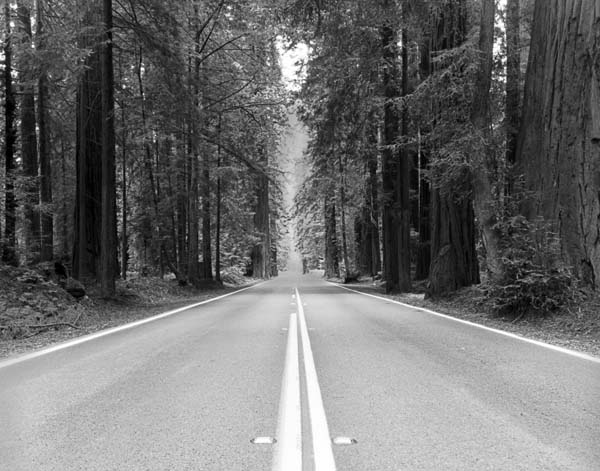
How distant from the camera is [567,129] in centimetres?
948

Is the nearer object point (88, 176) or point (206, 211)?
point (88, 176)

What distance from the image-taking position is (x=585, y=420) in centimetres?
368

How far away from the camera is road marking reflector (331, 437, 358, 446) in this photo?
3275 millimetres

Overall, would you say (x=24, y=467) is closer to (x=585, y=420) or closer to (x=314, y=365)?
(x=314, y=365)

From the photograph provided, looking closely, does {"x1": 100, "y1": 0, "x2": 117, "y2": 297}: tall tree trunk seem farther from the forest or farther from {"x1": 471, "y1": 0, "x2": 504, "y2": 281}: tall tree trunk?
{"x1": 471, "y1": 0, "x2": 504, "y2": 281}: tall tree trunk

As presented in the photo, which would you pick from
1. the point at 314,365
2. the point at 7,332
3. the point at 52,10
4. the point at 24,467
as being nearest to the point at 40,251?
the point at 52,10

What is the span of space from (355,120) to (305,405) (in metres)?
16.7

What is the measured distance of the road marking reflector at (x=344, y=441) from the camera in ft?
10.7

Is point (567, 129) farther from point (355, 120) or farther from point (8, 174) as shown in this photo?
point (8, 174)

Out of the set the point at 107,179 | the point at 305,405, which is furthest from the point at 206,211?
the point at 305,405

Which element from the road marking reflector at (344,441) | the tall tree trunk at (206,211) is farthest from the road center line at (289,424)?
the tall tree trunk at (206,211)

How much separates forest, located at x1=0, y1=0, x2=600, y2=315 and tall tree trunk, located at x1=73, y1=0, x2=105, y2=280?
45 mm

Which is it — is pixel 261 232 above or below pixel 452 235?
above

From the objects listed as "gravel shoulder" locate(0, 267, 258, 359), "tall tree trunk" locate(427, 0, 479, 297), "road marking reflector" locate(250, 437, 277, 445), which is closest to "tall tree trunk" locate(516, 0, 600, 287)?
"tall tree trunk" locate(427, 0, 479, 297)
